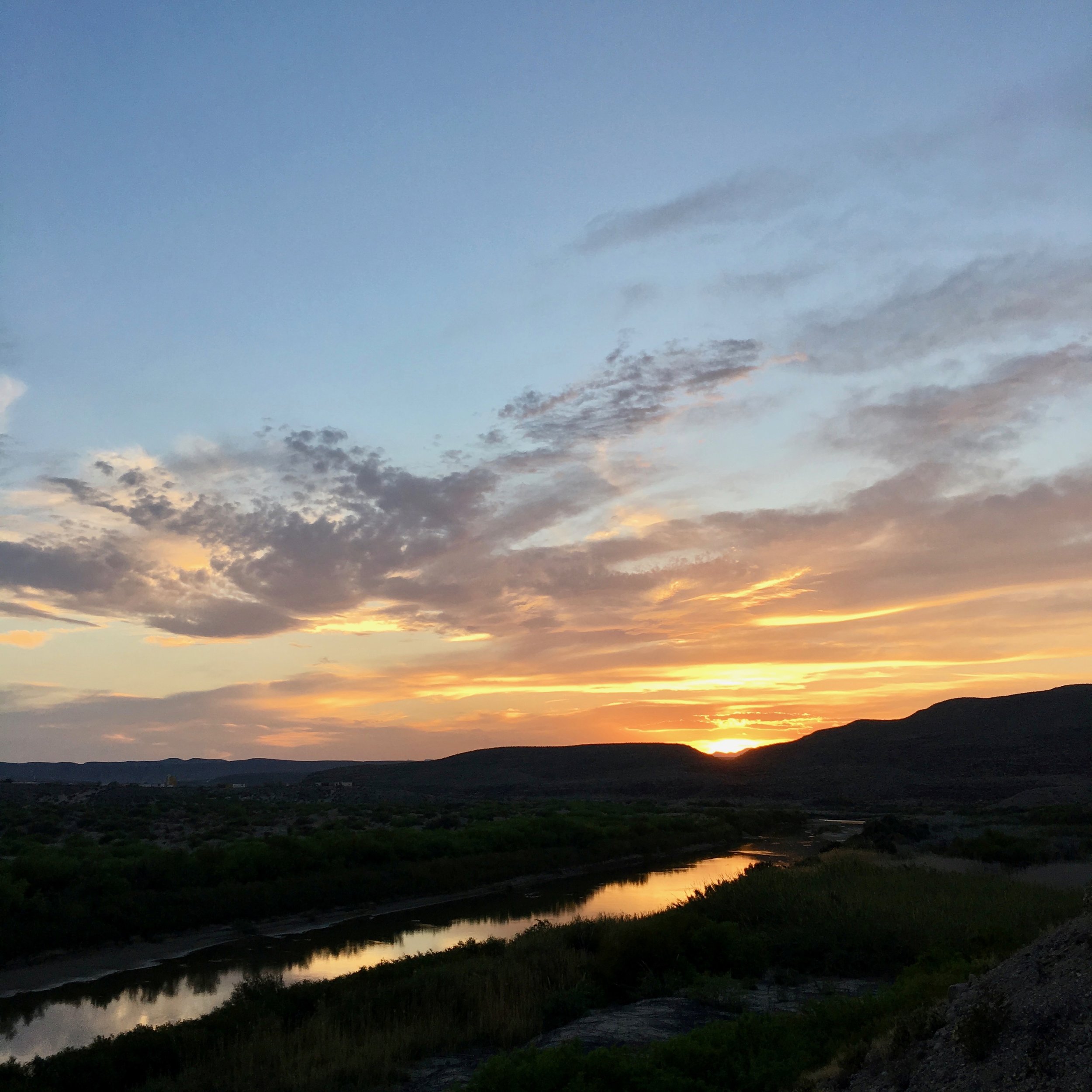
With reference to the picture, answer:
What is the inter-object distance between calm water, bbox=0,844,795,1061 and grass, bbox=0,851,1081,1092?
3345 millimetres

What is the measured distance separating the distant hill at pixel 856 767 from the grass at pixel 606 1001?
63013 millimetres

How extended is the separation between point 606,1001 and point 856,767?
4289 inches

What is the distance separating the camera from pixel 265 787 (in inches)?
4840

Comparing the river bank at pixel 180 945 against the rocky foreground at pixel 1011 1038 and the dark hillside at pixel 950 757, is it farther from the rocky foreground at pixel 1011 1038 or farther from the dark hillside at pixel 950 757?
the dark hillside at pixel 950 757

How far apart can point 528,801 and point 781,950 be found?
247ft

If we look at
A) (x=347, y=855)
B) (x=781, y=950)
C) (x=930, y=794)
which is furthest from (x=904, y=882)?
(x=930, y=794)

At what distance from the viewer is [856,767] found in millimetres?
114438

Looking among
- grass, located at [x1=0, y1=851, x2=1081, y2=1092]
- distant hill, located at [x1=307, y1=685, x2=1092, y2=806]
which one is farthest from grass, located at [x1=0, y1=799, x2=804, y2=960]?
distant hill, located at [x1=307, y1=685, x2=1092, y2=806]

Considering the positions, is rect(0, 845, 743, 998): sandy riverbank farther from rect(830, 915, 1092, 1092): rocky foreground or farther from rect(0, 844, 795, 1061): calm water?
rect(830, 915, 1092, 1092): rocky foreground

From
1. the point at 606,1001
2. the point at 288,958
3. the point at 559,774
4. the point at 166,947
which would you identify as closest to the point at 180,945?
the point at 166,947

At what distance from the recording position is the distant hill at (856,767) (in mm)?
94188

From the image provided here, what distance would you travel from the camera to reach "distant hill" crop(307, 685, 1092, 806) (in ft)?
309

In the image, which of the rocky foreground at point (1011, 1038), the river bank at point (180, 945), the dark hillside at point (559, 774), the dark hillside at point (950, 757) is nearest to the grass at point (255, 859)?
the river bank at point (180, 945)

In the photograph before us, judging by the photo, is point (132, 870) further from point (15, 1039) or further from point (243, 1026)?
point (243, 1026)
